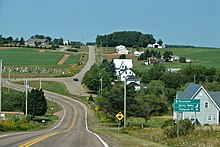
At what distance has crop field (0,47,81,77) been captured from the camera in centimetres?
12306

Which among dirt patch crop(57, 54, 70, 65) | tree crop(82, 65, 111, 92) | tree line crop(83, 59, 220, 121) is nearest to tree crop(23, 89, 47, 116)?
tree line crop(83, 59, 220, 121)

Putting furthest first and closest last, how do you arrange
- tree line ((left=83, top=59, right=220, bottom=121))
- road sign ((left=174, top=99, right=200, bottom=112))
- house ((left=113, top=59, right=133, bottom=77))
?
house ((left=113, top=59, right=133, bottom=77)) → tree line ((left=83, top=59, right=220, bottom=121)) → road sign ((left=174, top=99, right=200, bottom=112))

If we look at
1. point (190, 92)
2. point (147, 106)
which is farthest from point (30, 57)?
point (190, 92)

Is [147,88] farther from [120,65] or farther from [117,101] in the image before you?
[120,65]

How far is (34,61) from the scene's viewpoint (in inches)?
5453

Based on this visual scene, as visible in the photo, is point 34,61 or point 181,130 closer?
point 181,130

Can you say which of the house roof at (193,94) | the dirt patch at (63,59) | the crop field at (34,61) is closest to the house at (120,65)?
the crop field at (34,61)

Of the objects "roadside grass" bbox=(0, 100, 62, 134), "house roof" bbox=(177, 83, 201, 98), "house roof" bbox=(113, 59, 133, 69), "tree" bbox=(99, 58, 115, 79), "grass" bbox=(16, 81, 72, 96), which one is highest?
"house roof" bbox=(113, 59, 133, 69)

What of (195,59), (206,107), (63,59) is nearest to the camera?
(206,107)

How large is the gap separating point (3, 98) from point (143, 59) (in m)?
84.0

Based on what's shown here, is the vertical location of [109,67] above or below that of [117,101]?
A: above

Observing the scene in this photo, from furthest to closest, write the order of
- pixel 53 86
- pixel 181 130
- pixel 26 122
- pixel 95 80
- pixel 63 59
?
pixel 63 59 → pixel 53 86 → pixel 95 80 → pixel 26 122 → pixel 181 130

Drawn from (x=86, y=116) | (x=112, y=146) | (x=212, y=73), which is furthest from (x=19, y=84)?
(x=112, y=146)

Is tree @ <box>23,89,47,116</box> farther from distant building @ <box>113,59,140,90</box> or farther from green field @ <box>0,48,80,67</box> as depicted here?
green field @ <box>0,48,80,67</box>
